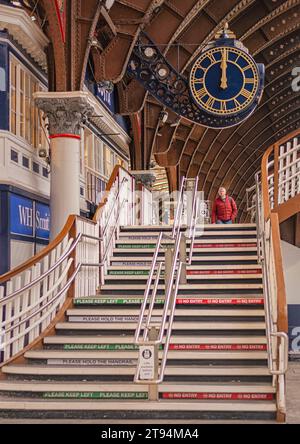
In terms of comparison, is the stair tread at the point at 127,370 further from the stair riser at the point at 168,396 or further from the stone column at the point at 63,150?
the stone column at the point at 63,150

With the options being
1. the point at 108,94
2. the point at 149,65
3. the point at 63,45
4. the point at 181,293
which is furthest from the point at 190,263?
the point at 108,94

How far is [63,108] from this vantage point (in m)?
14.6

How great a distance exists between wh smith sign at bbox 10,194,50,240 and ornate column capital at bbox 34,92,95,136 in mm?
1543

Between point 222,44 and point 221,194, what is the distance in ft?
10.8

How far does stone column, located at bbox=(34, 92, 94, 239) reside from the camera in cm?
1453

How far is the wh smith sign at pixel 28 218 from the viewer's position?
44.5 ft

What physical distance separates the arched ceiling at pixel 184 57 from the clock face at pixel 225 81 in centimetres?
217

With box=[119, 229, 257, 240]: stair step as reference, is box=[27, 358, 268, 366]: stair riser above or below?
below

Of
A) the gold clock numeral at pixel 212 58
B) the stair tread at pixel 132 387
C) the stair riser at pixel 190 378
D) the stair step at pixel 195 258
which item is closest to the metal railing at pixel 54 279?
the stair step at pixel 195 258

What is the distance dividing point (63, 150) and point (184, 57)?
8801 millimetres

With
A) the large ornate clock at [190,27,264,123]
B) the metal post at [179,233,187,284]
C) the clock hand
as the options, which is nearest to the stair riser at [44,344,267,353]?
the metal post at [179,233,187,284]

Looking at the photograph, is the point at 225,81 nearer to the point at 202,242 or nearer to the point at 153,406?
the point at 202,242

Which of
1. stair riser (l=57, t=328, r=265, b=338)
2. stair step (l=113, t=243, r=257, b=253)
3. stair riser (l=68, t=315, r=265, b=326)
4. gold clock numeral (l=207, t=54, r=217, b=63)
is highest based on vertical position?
gold clock numeral (l=207, t=54, r=217, b=63)

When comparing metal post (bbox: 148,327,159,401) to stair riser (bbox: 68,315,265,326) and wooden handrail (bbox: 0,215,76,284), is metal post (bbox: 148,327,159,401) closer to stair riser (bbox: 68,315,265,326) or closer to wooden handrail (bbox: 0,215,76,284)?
stair riser (bbox: 68,315,265,326)
